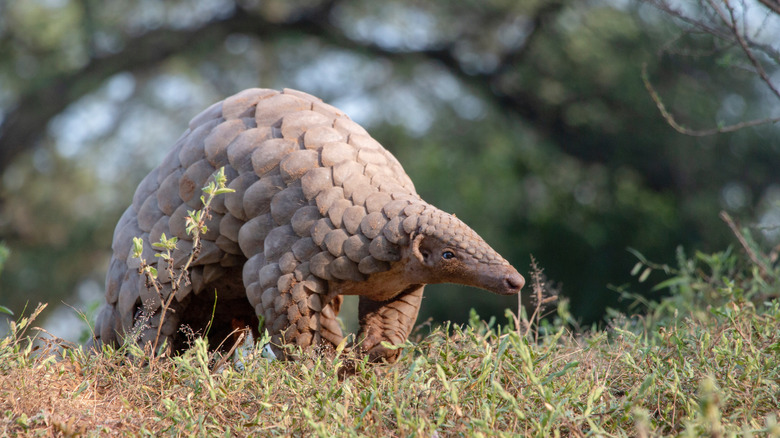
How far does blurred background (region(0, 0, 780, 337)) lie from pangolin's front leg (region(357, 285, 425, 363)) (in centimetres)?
217

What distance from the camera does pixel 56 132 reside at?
8.67 metres

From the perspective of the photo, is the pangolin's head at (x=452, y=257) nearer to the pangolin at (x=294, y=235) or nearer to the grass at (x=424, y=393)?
the pangolin at (x=294, y=235)

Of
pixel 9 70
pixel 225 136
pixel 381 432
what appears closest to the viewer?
pixel 381 432

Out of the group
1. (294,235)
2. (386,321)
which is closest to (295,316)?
(294,235)

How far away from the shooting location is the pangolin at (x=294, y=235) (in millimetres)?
2584

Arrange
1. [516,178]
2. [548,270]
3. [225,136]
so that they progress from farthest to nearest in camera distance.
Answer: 1. [516,178]
2. [548,270]
3. [225,136]

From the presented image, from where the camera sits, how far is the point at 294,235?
268cm

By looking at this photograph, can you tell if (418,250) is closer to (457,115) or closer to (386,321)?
(386,321)

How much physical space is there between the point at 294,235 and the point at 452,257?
556 mm

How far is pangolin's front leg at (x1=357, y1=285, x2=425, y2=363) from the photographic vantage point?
2.82 m

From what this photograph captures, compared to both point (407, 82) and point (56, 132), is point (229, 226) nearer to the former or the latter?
point (407, 82)

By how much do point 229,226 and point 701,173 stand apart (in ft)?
15.5

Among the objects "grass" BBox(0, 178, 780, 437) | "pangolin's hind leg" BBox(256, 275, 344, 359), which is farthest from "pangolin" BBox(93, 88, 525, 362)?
"grass" BBox(0, 178, 780, 437)

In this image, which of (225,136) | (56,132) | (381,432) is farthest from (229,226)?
(56,132)
